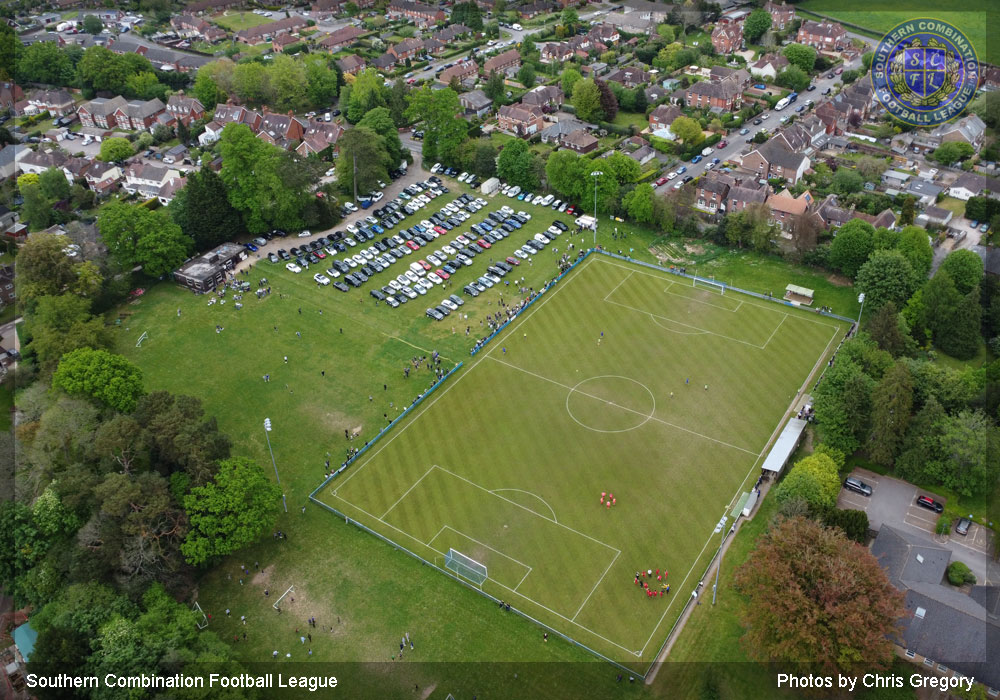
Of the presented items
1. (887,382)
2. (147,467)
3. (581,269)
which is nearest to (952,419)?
(887,382)

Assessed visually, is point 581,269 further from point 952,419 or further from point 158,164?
point 158,164

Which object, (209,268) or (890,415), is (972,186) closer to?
(890,415)

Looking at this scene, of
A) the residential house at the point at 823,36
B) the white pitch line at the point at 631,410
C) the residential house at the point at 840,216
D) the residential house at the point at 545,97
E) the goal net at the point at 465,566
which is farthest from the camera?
the residential house at the point at 823,36

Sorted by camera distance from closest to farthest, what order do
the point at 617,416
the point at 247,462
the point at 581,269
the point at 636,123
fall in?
the point at 247,462 < the point at 617,416 < the point at 581,269 < the point at 636,123

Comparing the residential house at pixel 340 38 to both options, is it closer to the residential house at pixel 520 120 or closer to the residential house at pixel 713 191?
the residential house at pixel 520 120

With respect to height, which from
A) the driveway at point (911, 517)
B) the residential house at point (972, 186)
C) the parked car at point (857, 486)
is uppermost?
the residential house at point (972, 186)

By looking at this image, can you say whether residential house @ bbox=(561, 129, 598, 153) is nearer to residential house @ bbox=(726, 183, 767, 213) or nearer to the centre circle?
residential house @ bbox=(726, 183, 767, 213)

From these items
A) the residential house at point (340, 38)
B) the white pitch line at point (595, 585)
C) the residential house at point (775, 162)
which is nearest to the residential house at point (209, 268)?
the white pitch line at point (595, 585)
